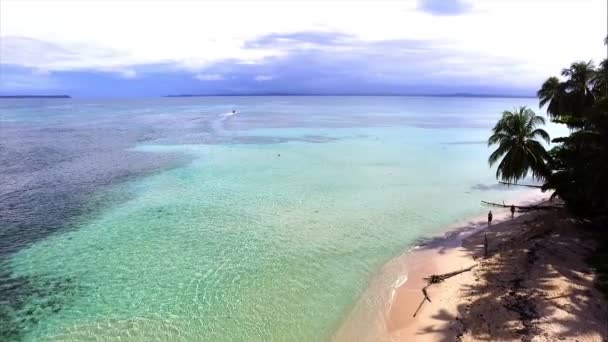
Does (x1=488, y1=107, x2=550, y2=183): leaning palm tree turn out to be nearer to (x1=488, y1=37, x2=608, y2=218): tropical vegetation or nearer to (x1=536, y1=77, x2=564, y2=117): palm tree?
(x1=488, y1=37, x2=608, y2=218): tropical vegetation

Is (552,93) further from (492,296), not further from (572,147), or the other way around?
(492,296)

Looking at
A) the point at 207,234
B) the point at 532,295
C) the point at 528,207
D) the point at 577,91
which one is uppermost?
the point at 577,91

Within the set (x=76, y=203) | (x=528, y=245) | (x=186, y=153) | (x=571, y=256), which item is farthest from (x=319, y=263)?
(x=186, y=153)

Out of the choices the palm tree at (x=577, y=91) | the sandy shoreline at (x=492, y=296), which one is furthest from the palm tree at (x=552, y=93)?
the sandy shoreline at (x=492, y=296)

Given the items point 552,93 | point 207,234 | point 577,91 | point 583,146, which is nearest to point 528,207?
point 583,146

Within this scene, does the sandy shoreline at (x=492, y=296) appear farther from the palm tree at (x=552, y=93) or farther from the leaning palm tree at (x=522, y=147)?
the palm tree at (x=552, y=93)

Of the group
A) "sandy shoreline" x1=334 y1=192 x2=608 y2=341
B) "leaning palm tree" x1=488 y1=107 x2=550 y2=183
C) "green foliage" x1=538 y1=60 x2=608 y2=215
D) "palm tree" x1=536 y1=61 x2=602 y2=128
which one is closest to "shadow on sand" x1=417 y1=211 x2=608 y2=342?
"sandy shoreline" x1=334 y1=192 x2=608 y2=341
